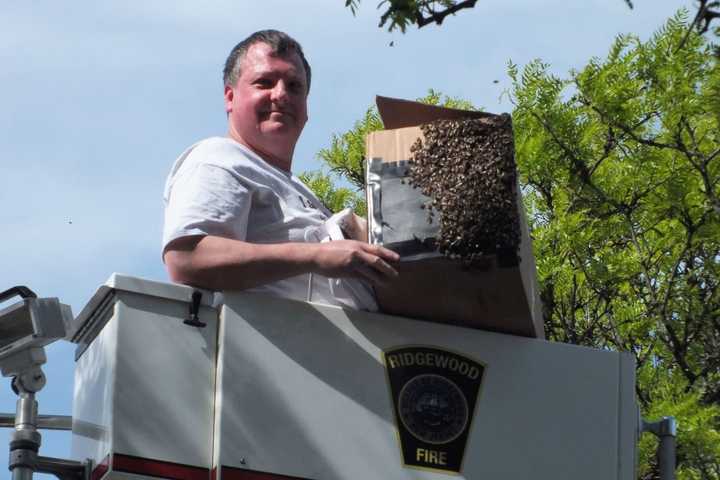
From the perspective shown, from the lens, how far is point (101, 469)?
488cm

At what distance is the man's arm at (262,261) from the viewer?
16.8 feet

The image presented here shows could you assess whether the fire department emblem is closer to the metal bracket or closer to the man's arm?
the man's arm

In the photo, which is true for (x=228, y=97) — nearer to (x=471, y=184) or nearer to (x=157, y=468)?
(x=471, y=184)

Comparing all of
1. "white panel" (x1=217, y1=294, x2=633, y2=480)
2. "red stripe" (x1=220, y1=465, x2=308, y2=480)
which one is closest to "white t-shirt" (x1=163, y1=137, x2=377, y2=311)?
"white panel" (x1=217, y1=294, x2=633, y2=480)

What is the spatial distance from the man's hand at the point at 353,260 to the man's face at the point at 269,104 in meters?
0.90

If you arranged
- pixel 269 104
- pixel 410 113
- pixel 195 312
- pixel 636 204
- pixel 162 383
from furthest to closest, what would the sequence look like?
1. pixel 636 204
2. pixel 269 104
3. pixel 410 113
4. pixel 195 312
5. pixel 162 383

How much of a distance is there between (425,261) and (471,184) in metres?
0.32

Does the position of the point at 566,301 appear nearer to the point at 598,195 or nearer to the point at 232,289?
the point at 598,195

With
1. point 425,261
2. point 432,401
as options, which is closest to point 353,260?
point 425,261

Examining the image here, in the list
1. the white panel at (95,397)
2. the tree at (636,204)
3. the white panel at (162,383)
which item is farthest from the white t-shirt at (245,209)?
the tree at (636,204)

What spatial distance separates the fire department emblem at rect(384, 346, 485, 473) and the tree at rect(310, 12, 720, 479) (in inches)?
290

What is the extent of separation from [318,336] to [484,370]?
650mm

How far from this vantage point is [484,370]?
5.43 metres

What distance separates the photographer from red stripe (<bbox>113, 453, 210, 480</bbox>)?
189 inches
